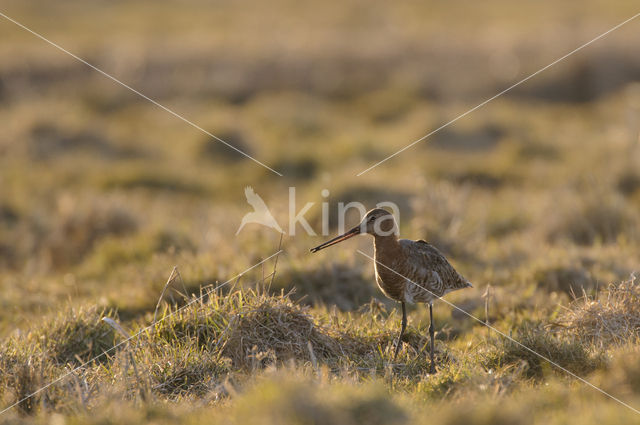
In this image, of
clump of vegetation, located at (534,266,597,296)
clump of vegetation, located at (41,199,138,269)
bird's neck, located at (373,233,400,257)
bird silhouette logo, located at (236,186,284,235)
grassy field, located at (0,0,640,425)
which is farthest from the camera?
clump of vegetation, located at (41,199,138,269)

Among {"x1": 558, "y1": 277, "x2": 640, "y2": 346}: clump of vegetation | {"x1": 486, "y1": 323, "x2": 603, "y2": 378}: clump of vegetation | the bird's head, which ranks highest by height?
the bird's head

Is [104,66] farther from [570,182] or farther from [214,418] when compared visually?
[214,418]

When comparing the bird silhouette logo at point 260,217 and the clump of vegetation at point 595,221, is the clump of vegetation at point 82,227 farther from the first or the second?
the clump of vegetation at point 595,221

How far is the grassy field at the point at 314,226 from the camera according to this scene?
14.2ft

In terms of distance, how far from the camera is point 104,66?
19797 millimetres

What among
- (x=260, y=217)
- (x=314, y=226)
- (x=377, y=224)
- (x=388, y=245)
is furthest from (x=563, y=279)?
(x=260, y=217)

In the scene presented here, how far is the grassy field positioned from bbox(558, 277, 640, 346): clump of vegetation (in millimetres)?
25

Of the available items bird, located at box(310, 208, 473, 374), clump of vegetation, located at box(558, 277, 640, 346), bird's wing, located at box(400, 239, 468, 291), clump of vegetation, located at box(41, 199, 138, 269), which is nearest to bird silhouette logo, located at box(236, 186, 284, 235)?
clump of vegetation, located at box(41, 199, 138, 269)

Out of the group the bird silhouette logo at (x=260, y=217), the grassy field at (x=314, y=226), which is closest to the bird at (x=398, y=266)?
the grassy field at (x=314, y=226)

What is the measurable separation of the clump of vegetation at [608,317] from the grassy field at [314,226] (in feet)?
0.08

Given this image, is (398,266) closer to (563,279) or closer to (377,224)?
(377,224)

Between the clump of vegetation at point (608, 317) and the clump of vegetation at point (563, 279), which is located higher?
the clump of vegetation at point (608, 317)

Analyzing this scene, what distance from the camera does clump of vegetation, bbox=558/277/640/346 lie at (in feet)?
16.6

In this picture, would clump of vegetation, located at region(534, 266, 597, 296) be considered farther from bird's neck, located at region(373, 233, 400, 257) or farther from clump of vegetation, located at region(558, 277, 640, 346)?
bird's neck, located at region(373, 233, 400, 257)
